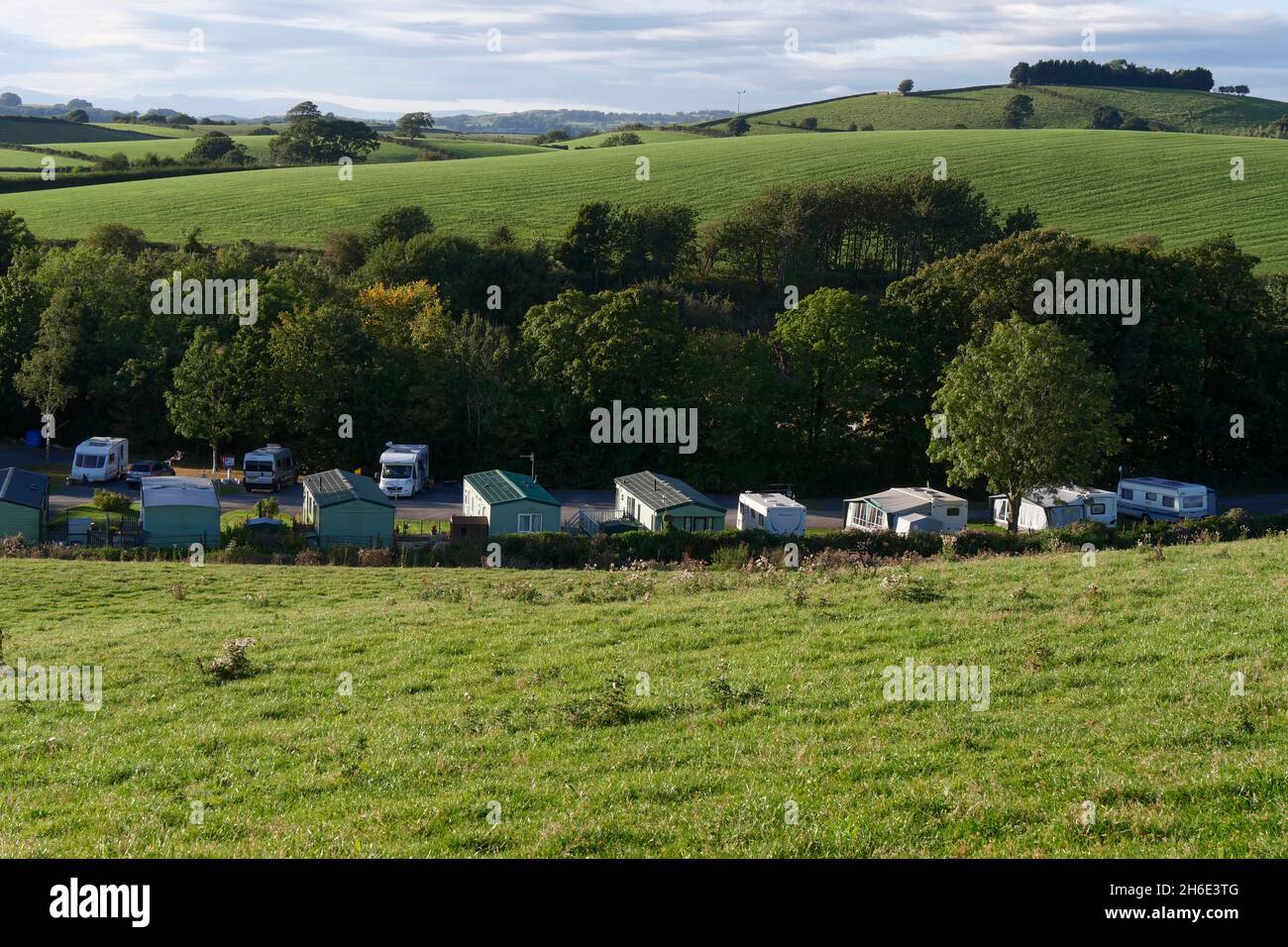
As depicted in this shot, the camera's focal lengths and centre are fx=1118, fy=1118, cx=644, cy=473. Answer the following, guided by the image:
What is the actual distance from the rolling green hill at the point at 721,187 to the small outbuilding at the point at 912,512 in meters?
56.7

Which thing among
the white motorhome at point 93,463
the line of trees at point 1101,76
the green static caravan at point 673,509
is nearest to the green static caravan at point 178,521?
the white motorhome at point 93,463

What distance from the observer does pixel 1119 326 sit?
55.9m

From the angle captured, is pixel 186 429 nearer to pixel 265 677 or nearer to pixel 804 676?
pixel 265 677

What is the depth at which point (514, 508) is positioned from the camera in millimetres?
41031

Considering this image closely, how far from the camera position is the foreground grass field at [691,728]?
9.66 meters

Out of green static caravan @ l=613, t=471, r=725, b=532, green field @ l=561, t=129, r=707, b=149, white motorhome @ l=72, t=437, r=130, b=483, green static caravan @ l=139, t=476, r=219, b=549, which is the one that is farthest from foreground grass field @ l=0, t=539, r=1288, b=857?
green field @ l=561, t=129, r=707, b=149

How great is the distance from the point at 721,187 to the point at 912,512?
7522 cm

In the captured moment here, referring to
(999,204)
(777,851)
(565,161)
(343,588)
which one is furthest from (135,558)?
(565,161)

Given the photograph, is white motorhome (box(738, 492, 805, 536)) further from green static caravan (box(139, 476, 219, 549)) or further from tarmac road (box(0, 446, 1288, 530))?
green static caravan (box(139, 476, 219, 549))

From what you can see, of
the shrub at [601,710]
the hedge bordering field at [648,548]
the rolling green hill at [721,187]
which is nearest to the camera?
the shrub at [601,710]

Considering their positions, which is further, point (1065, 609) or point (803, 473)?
point (803, 473)

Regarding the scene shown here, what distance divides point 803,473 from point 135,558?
31.2 meters

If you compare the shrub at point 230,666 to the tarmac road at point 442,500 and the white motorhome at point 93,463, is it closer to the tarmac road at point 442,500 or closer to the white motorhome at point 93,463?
the tarmac road at point 442,500

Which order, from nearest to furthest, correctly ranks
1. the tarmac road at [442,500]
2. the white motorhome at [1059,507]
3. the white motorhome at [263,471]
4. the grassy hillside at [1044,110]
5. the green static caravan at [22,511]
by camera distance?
1. the green static caravan at [22,511]
2. the white motorhome at [1059,507]
3. the tarmac road at [442,500]
4. the white motorhome at [263,471]
5. the grassy hillside at [1044,110]
